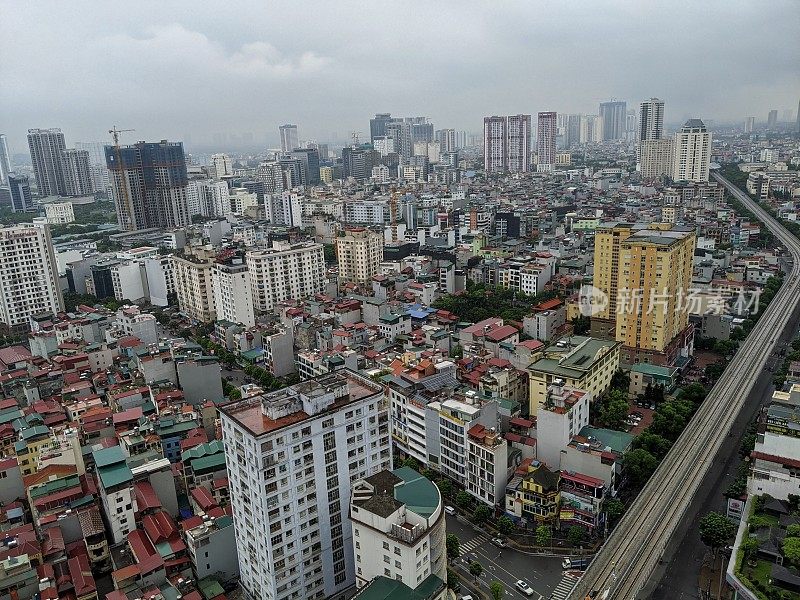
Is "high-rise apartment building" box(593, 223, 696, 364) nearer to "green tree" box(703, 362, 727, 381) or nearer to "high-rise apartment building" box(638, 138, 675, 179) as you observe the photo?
"green tree" box(703, 362, 727, 381)

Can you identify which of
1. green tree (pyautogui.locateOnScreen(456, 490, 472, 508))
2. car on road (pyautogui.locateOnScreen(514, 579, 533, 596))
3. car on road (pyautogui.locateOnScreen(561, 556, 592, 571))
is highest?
green tree (pyautogui.locateOnScreen(456, 490, 472, 508))

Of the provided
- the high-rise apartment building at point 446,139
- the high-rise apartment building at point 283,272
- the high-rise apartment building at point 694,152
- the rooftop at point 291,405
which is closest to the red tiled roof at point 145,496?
the rooftop at point 291,405

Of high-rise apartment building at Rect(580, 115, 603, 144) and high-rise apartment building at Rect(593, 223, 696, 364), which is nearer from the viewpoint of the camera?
high-rise apartment building at Rect(593, 223, 696, 364)

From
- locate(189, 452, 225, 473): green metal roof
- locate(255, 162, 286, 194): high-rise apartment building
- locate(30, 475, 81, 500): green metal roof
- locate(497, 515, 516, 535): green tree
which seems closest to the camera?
locate(30, 475, 81, 500): green metal roof

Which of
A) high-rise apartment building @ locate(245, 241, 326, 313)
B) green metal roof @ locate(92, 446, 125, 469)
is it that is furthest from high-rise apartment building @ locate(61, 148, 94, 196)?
green metal roof @ locate(92, 446, 125, 469)

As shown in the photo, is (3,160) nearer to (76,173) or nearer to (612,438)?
(76,173)
